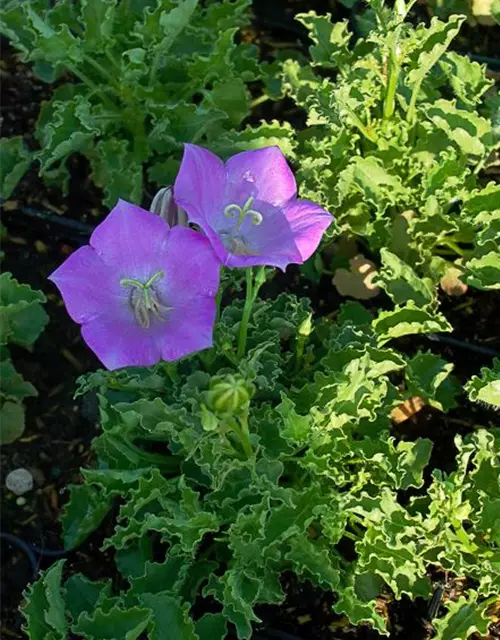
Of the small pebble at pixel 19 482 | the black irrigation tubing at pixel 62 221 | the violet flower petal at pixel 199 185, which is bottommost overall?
the small pebble at pixel 19 482

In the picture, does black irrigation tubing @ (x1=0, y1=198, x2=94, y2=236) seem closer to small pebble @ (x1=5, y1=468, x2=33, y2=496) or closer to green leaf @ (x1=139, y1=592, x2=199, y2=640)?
small pebble @ (x1=5, y1=468, x2=33, y2=496)

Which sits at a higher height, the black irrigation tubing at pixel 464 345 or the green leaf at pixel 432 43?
the green leaf at pixel 432 43

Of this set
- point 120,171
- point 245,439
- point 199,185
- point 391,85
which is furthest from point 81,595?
point 391,85

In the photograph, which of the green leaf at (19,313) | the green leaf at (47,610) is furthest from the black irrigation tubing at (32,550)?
the green leaf at (19,313)

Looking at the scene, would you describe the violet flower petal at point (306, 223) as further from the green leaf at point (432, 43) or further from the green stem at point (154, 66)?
the green stem at point (154, 66)

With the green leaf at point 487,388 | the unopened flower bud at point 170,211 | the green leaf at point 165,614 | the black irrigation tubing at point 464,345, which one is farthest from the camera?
the black irrigation tubing at point 464,345

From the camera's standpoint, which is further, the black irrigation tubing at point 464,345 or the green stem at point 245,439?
the black irrigation tubing at point 464,345

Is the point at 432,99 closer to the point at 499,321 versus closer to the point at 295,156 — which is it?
the point at 295,156
